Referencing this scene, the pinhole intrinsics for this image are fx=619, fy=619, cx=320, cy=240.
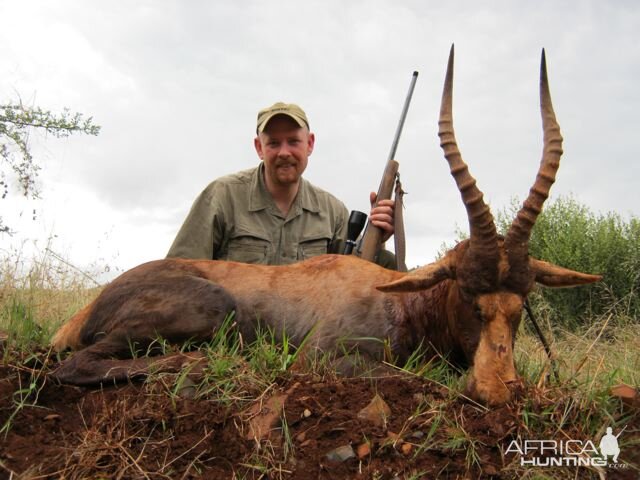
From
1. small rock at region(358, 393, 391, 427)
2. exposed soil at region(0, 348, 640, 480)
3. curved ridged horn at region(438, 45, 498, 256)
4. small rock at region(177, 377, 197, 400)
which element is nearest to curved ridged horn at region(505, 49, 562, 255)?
curved ridged horn at region(438, 45, 498, 256)

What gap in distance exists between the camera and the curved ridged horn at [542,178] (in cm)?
357

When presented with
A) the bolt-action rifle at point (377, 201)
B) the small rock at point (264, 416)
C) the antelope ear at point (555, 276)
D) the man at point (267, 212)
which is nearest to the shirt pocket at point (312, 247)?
the man at point (267, 212)

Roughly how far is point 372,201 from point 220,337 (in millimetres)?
2832

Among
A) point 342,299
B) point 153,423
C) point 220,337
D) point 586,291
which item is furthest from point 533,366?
point 586,291

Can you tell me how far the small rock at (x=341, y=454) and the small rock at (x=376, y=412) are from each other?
21 cm

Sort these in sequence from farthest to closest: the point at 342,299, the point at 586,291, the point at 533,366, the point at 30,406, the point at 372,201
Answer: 1. the point at 586,291
2. the point at 372,201
3. the point at 342,299
4. the point at 533,366
5. the point at 30,406

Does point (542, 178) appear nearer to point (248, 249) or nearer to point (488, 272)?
point (488, 272)

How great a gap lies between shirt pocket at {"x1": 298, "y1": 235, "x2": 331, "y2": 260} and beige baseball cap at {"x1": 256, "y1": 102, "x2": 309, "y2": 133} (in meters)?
1.24

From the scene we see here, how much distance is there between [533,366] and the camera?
12.7ft

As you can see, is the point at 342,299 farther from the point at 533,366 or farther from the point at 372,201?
the point at 372,201

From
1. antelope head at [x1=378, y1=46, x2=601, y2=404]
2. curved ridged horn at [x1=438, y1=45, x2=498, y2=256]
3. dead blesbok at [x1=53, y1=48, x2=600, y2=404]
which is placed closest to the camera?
antelope head at [x1=378, y1=46, x2=601, y2=404]

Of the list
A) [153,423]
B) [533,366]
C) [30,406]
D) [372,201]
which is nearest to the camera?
[153,423]

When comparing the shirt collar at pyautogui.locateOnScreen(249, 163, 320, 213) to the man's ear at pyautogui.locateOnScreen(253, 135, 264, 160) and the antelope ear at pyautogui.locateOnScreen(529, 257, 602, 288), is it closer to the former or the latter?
the man's ear at pyautogui.locateOnScreen(253, 135, 264, 160)

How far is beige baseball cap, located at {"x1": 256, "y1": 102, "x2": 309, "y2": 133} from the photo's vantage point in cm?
648
